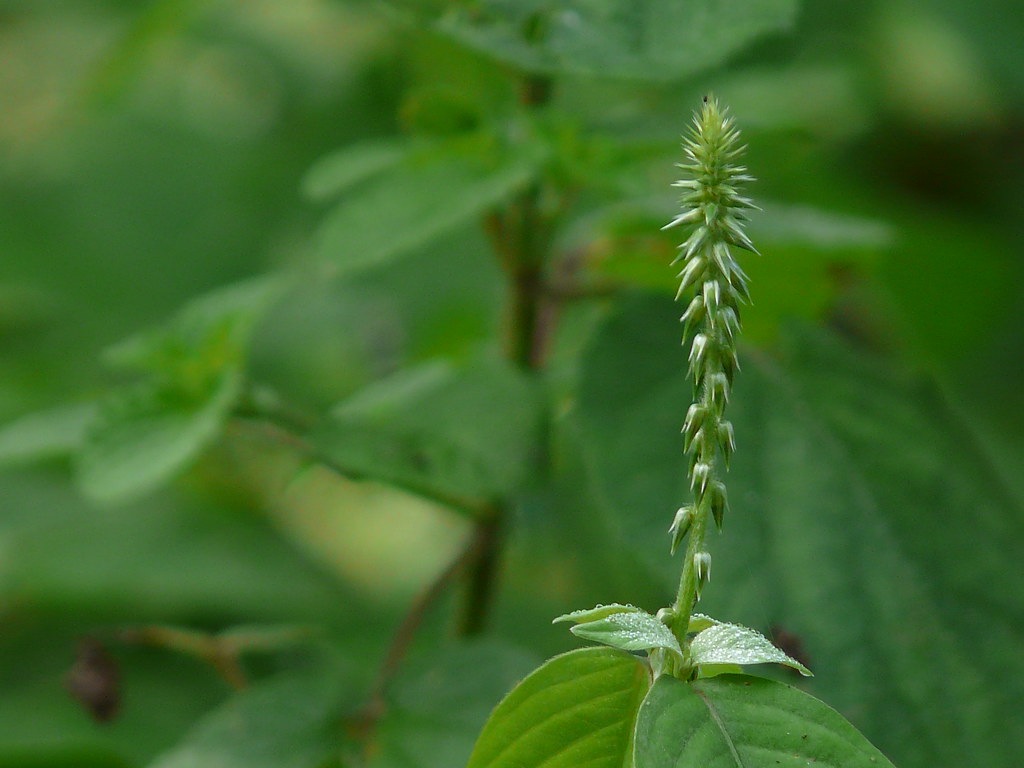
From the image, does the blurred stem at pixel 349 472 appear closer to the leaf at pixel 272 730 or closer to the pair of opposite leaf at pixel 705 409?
the leaf at pixel 272 730

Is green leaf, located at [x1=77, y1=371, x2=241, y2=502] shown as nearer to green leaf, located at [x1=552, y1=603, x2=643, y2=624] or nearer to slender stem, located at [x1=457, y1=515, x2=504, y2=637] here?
slender stem, located at [x1=457, y1=515, x2=504, y2=637]

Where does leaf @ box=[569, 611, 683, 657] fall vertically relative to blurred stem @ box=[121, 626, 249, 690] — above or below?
above

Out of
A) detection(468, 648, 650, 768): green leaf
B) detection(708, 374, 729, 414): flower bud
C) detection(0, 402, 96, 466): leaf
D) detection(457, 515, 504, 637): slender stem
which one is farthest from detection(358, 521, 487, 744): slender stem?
detection(708, 374, 729, 414): flower bud

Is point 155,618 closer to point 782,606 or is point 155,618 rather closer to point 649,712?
point 782,606

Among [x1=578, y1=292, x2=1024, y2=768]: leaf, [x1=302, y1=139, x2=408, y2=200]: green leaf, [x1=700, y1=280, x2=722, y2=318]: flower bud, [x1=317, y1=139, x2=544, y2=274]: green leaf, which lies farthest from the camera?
[x1=302, y1=139, x2=408, y2=200]: green leaf

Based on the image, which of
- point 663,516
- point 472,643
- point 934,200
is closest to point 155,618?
point 472,643
